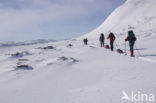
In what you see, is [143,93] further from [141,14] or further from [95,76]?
[141,14]

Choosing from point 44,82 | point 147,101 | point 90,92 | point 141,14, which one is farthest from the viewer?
point 141,14

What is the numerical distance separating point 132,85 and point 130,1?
19056 cm

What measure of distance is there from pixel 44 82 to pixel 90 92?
81.8 inches

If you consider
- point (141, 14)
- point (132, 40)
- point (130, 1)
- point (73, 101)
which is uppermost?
point (130, 1)

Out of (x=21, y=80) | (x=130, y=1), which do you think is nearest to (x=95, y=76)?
(x=21, y=80)

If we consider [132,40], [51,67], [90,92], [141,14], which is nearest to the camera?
[90,92]

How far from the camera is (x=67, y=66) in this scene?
302 inches

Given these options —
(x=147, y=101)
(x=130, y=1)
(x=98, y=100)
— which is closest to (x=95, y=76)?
(x=98, y=100)

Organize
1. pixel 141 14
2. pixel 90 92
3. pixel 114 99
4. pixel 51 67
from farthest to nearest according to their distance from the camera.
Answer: pixel 141 14 < pixel 51 67 < pixel 90 92 < pixel 114 99

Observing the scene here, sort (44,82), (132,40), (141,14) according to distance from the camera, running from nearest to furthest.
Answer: (44,82) → (132,40) → (141,14)

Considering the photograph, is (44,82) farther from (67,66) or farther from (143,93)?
(143,93)

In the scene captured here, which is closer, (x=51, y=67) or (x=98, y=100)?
(x=98, y=100)

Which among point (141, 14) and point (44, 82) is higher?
point (141, 14)

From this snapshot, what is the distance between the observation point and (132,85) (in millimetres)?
4262
